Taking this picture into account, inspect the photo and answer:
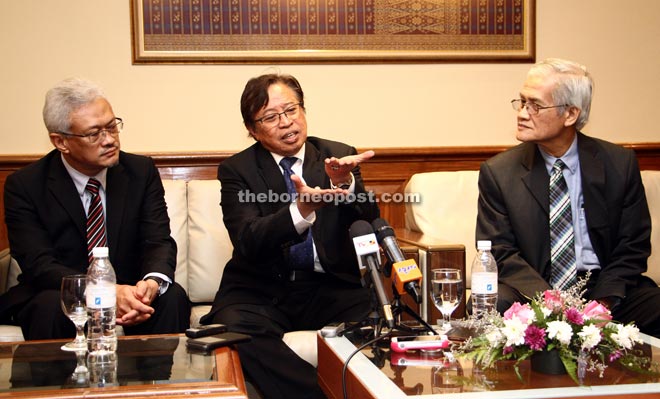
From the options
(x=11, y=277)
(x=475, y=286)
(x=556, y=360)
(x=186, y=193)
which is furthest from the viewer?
(x=186, y=193)

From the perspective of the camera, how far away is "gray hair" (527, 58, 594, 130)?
316cm

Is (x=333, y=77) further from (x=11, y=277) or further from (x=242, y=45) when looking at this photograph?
(x=11, y=277)

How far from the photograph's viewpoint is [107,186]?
319cm

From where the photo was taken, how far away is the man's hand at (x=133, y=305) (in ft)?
9.20

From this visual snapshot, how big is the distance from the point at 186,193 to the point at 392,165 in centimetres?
110

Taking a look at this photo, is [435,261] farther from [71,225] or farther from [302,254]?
[71,225]

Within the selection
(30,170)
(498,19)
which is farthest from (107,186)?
(498,19)

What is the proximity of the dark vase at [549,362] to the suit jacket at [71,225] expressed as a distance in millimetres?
1548

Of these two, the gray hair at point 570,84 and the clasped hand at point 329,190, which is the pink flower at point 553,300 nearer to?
the clasped hand at point 329,190

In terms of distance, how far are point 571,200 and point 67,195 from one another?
78.3 inches

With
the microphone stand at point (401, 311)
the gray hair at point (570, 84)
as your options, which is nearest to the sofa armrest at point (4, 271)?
the microphone stand at point (401, 311)

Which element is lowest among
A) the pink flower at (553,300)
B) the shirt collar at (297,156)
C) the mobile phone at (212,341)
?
the mobile phone at (212,341)

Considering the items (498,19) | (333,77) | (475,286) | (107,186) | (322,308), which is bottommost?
(322,308)

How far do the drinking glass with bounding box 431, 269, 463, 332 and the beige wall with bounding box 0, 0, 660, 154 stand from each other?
1.84m
